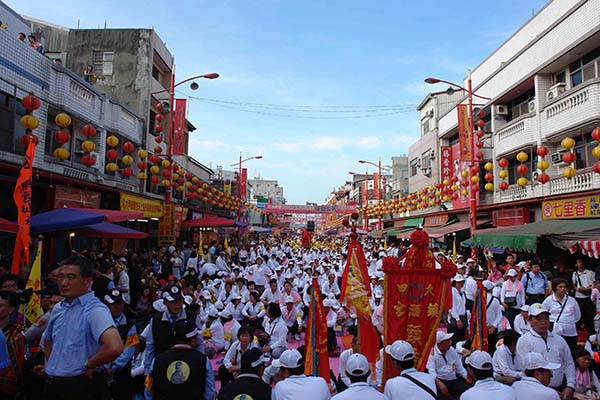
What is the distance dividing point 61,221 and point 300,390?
8.03m

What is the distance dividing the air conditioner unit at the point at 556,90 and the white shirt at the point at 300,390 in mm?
17401

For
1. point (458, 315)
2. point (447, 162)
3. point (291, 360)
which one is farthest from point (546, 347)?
point (447, 162)

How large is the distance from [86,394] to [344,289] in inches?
176

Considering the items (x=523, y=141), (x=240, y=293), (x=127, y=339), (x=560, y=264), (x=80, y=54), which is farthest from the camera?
(x=80, y=54)

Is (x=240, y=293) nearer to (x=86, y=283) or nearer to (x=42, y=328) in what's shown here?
(x=42, y=328)

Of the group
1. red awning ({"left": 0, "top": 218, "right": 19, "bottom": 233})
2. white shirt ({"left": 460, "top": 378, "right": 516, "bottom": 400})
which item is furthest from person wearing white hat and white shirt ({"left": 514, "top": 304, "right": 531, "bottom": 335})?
red awning ({"left": 0, "top": 218, "right": 19, "bottom": 233})

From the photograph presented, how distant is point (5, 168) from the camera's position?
11.0 m

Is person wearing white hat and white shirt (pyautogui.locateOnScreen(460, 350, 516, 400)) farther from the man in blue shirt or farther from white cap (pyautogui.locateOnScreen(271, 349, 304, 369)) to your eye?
the man in blue shirt

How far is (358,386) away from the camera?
3762mm

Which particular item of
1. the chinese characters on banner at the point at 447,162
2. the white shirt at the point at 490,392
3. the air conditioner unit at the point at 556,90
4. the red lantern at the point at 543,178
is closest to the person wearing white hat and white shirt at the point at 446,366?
the white shirt at the point at 490,392

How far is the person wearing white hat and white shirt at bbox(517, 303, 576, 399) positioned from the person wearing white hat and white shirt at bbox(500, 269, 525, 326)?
3662 mm

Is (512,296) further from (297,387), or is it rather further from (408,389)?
(297,387)

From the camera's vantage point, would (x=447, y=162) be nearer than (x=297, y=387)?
No

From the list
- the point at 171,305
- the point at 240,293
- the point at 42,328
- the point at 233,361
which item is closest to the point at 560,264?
the point at 240,293
